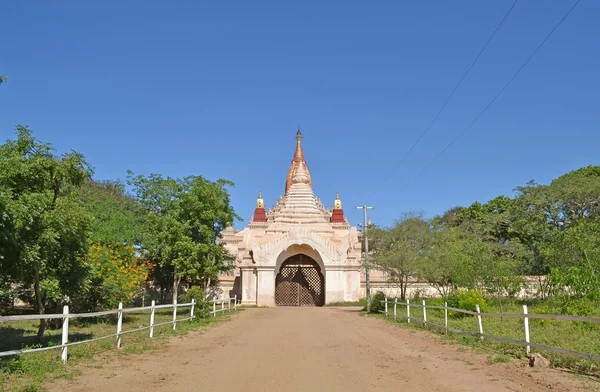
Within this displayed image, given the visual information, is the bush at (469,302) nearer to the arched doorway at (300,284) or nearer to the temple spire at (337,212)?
the arched doorway at (300,284)

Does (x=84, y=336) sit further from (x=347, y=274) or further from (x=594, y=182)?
(x=594, y=182)

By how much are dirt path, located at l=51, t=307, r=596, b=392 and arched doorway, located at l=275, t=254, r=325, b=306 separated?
26684 mm

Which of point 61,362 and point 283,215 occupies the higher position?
point 283,215

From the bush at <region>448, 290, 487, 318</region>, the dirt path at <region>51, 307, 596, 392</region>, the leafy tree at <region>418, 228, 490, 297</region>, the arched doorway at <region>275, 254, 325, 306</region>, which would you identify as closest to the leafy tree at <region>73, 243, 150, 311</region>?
the dirt path at <region>51, 307, 596, 392</region>

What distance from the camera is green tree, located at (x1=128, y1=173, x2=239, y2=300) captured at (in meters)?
28.3

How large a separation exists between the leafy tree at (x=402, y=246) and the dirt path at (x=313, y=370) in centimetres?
1527

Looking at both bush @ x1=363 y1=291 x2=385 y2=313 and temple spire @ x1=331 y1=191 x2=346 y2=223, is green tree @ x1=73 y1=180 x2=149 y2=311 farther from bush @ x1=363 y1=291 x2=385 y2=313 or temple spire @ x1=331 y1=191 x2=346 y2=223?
temple spire @ x1=331 y1=191 x2=346 y2=223

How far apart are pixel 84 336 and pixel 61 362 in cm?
646

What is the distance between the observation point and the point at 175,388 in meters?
7.51

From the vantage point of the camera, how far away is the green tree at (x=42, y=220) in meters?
10.4

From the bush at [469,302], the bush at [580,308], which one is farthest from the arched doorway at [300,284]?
the bush at [580,308]

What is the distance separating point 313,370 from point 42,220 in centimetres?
685

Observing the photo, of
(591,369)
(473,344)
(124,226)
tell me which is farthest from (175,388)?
(124,226)

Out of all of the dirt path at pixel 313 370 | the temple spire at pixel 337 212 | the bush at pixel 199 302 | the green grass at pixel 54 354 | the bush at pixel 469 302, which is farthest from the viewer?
the temple spire at pixel 337 212
